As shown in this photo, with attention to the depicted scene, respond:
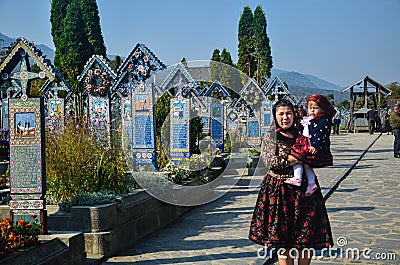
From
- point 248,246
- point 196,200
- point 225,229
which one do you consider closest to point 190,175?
point 196,200

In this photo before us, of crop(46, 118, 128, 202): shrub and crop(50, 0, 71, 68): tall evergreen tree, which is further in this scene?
crop(50, 0, 71, 68): tall evergreen tree

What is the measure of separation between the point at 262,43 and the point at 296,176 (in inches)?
1511

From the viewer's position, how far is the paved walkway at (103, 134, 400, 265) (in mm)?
6340

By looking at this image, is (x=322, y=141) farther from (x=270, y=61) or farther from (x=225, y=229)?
(x=270, y=61)

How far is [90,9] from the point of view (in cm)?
3869

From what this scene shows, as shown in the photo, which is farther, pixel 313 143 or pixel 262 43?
pixel 262 43

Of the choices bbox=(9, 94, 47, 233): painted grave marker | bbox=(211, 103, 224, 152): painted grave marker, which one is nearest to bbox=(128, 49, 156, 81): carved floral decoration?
Answer: bbox=(211, 103, 224, 152): painted grave marker

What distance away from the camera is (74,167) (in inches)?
281

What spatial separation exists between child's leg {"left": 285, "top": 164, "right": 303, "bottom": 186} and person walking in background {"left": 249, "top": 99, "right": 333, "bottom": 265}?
0.04 metres

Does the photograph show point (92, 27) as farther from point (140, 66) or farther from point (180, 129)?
point (180, 129)

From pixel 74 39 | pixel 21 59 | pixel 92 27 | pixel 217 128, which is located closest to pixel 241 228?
pixel 21 59

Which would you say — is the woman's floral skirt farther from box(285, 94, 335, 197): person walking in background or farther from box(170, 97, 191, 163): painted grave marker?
box(170, 97, 191, 163): painted grave marker

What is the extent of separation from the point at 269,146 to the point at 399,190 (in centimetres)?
708

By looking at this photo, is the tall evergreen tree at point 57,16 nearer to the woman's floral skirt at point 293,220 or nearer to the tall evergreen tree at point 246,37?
the tall evergreen tree at point 246,37
